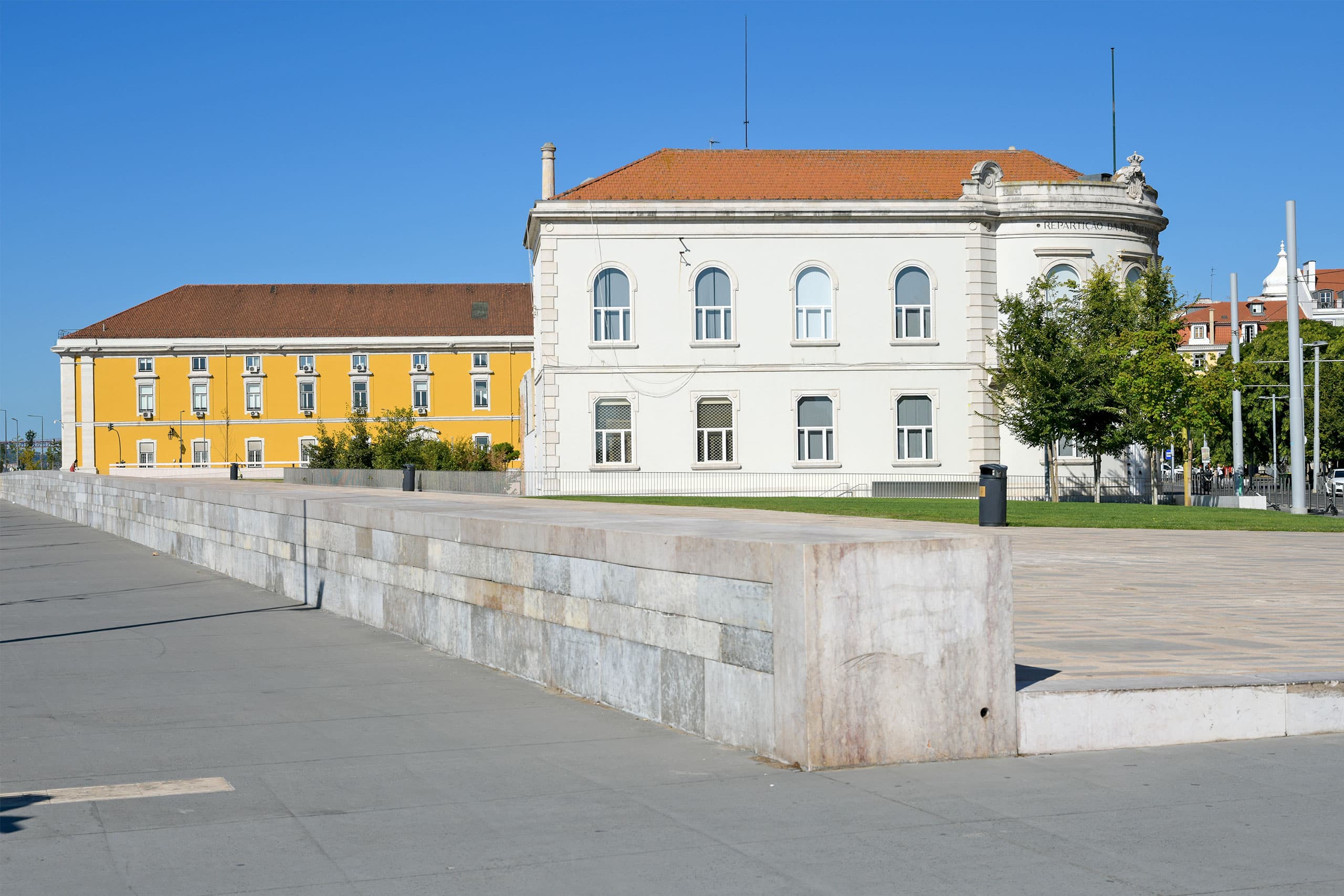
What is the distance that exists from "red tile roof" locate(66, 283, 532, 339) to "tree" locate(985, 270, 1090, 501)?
185 feet

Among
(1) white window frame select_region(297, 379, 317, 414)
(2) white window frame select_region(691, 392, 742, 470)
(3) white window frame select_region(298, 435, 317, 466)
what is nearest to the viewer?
(2) white window frame select_region(691, 392, 742, 470)

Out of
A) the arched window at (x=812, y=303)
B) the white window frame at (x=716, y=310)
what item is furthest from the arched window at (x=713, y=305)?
the arched window at (x=812, y=303)

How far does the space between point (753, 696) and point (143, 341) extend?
309 ft

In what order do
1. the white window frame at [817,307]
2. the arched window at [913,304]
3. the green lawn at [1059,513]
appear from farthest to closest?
the arched window at [913,304] → the white window frame at [817,307] → the green lawn at [1059,513]

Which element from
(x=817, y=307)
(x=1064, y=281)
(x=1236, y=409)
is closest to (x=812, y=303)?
(x=817, y=307)

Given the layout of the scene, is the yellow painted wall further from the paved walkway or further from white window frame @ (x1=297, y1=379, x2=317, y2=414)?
the paved walkway

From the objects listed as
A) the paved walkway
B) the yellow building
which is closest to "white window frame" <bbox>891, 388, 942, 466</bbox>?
the paved walkway

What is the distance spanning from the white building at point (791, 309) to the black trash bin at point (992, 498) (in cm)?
2122

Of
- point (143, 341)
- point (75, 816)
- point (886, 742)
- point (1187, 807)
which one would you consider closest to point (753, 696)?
point (886, 742)

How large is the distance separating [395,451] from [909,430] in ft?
63.9

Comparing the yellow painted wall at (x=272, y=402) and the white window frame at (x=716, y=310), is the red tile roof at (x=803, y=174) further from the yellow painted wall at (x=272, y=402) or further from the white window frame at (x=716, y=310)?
the yellow painted wall at (x=272, y=402)

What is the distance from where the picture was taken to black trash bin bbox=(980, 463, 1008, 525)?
2442 centimetres

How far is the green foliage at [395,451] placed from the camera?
5103 cm

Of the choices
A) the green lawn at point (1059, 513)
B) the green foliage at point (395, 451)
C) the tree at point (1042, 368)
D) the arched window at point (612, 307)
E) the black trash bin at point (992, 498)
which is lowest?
Answer: the green lawn at point (1059, 513)
